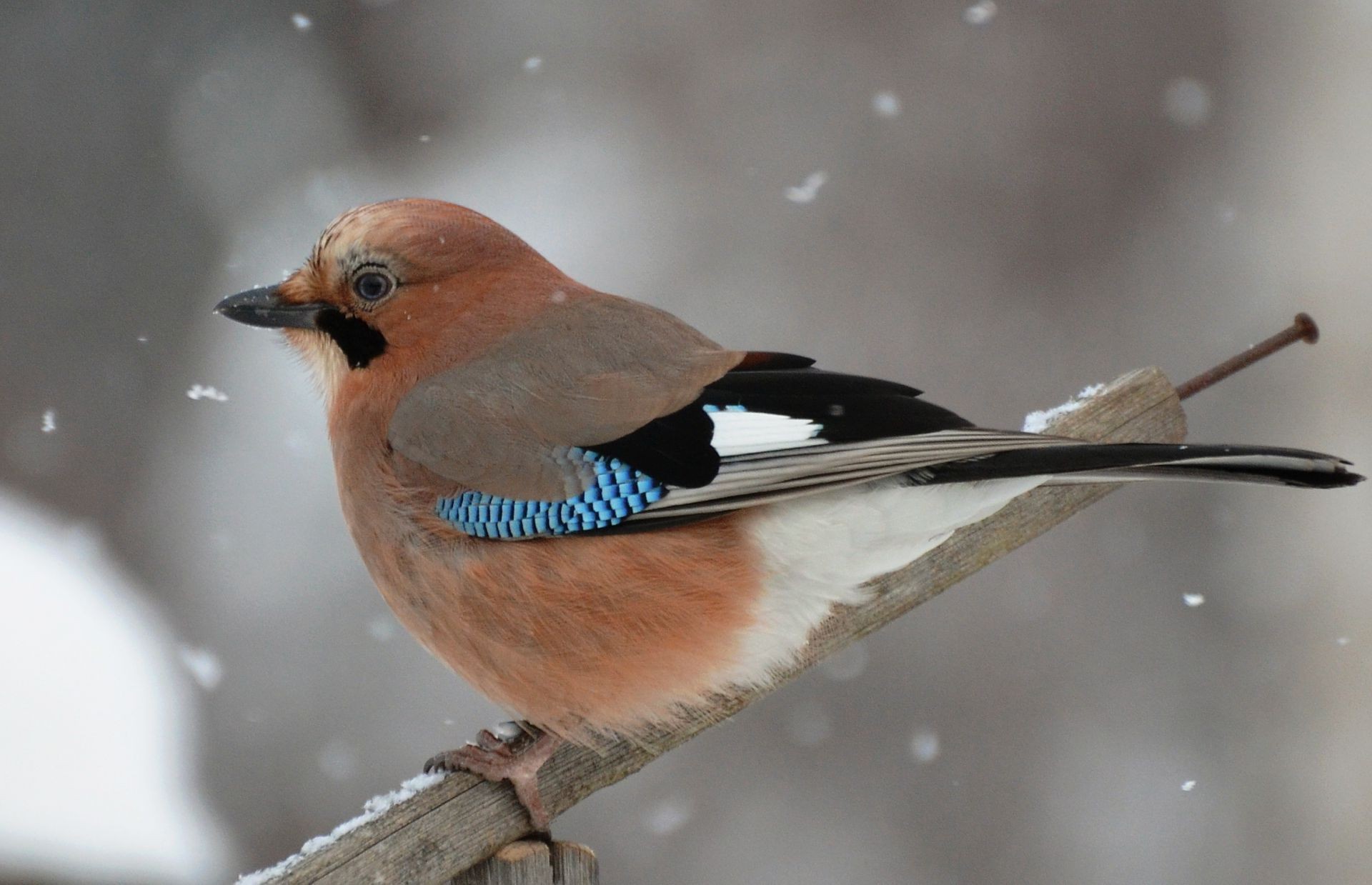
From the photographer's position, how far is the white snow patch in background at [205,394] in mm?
4301

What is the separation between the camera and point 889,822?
14.5ft

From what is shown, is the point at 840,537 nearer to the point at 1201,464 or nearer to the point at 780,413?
the point at 780,413

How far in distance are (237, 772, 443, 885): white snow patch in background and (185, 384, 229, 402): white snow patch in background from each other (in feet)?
7.91

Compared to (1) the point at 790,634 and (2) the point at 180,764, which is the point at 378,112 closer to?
(2) the point at 180,764

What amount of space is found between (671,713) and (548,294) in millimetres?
813

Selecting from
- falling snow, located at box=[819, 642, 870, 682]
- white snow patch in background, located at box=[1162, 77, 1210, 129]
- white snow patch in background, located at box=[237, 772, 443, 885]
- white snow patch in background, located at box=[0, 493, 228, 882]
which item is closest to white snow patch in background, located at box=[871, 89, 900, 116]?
white snow patch in background, located at box=[1162, 77, 1210, 129]

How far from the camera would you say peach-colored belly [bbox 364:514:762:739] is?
2.26m

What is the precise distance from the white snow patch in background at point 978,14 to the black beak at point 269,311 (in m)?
2.85

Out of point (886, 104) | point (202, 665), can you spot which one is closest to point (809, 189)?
point (886, 104)

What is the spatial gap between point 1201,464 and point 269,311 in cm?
161

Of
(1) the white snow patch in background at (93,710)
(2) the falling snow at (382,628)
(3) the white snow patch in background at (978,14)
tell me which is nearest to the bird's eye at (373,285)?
(1) the white snow patch in background at (93,710)

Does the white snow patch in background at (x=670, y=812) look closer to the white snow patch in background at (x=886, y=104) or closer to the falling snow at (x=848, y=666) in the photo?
the falling snow at (x=848, y=666)

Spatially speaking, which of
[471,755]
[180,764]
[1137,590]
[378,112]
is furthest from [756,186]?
[471,755]

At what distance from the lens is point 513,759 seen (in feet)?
7.30
